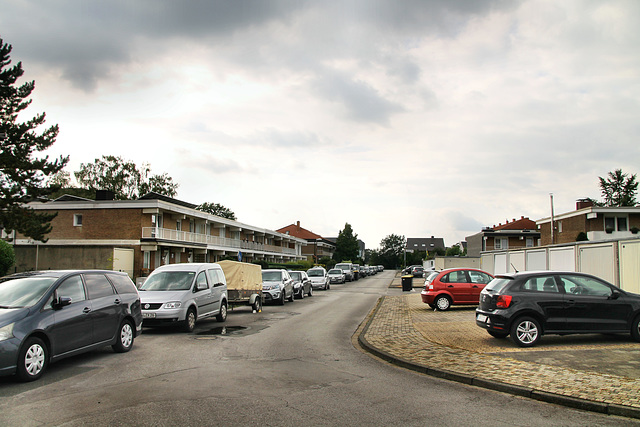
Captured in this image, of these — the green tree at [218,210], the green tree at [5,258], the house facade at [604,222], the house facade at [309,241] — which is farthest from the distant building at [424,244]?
the green tree at [5,258]

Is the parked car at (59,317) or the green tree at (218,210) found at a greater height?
the green tree at (218,210)

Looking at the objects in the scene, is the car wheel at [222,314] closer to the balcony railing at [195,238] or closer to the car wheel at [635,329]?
the car wheel at [635,329]

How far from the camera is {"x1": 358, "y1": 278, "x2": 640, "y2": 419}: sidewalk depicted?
6383 millimetres

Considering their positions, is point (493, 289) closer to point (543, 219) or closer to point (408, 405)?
point (408, 405)

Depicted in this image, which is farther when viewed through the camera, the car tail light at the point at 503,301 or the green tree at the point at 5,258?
the green tree at the point at 5,258

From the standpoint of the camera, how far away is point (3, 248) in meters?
24.4

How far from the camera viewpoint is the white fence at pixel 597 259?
15078mm

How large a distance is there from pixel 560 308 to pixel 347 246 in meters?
101

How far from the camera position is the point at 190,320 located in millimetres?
13172

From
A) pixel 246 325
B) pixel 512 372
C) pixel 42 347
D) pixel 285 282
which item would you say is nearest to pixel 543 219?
pixel 285 282

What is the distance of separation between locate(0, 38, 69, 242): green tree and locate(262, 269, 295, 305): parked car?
58.5ft

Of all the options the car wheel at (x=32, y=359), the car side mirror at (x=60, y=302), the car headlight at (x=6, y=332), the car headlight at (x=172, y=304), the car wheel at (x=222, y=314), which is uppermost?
the car side mirror at (x=60, y=302)

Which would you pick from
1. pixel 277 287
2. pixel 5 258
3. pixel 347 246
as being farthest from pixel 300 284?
pixel 347 246

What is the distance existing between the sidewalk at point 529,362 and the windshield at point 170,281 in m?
5.29
